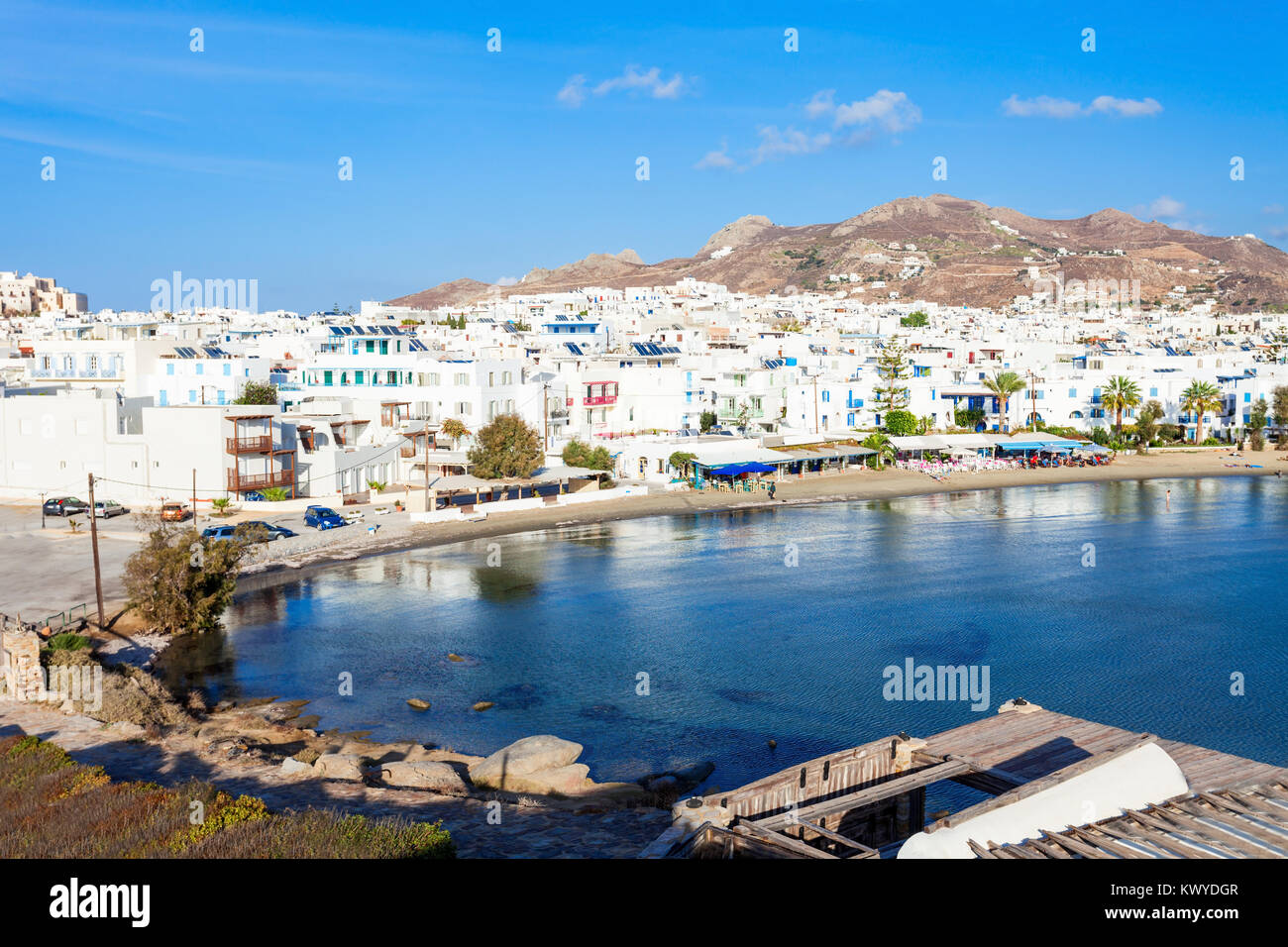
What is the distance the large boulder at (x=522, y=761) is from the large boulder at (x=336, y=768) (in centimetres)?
195

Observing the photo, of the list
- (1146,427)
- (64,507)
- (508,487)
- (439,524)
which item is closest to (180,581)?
(439,524)

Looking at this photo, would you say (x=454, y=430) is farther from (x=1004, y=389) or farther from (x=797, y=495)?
(x=1004, y=389)

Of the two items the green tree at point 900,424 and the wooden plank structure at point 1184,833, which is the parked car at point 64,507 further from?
the green tree at point 900,424

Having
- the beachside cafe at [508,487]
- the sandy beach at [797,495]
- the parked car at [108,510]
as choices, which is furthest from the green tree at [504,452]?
the parked car at [108,510]

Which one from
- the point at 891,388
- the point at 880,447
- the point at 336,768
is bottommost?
the point at 336,768

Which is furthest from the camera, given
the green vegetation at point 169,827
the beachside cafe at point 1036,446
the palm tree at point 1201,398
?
the palm tree at point 1201,398

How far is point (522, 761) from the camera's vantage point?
1872cm

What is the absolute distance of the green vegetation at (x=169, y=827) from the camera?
11641 mm

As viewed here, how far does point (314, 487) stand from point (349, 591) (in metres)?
12.8

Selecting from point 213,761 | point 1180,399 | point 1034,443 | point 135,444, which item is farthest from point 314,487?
point 1180,399

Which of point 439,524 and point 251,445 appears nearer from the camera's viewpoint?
point 251,445

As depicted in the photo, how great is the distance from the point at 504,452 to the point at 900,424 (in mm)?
28298
